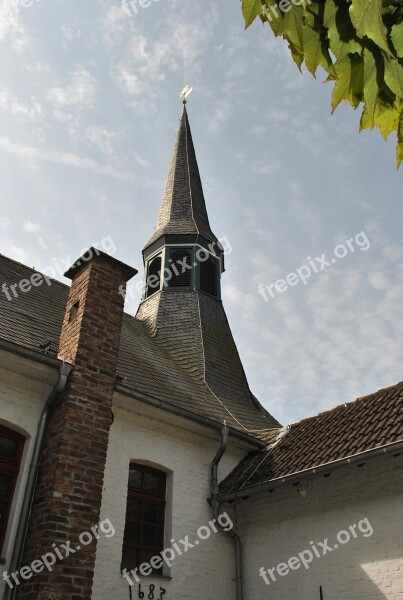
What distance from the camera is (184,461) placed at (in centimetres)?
870

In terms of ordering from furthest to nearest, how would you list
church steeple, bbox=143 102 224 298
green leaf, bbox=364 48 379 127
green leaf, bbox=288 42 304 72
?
church steeple, bbox=143 102 224 298 → green leaf, bbox=288 42 304 72 → green leaf, bbox=364 48 379 127

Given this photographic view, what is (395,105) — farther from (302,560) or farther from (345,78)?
(302,560)

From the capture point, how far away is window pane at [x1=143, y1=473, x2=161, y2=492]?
8250mm

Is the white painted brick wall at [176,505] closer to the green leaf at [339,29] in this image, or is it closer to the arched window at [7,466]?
the arched window at [7,466]

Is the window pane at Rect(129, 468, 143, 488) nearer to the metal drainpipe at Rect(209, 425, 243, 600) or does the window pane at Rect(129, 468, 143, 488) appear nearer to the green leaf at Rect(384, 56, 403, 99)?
the metal drainpipe at Rect(209, 425, 243, 600)

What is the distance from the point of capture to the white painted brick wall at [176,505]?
7129 mm

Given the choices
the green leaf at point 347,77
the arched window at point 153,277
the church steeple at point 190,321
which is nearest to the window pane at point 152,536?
the church steeple at point 190,321

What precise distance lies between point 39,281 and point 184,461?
5.13 metres

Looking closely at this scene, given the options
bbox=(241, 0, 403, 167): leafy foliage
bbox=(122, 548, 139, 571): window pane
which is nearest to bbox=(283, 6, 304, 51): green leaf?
bbox=(241, 0, 403, 167): leafy foliage

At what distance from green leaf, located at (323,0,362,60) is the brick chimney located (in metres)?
5.52

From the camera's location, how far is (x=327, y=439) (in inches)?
324

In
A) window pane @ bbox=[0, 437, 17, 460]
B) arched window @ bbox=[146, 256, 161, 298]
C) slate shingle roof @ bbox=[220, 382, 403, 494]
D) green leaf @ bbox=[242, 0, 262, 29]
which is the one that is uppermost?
arched window @ bbox=[146, 256, 161, 298]

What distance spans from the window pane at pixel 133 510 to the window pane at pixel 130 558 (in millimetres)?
417

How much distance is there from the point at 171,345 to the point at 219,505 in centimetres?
502
